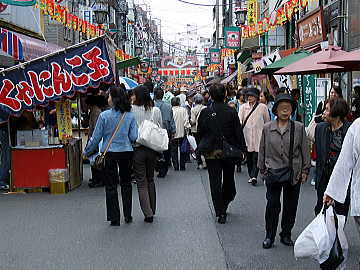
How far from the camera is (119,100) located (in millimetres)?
7691

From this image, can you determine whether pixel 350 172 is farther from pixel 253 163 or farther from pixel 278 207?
pixel 253 163

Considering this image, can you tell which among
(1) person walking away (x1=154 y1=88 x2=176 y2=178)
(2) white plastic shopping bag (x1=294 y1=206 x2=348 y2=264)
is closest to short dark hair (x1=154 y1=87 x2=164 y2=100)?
(1) person walking away (x1=154 y1=88 x2=176 y2=178)

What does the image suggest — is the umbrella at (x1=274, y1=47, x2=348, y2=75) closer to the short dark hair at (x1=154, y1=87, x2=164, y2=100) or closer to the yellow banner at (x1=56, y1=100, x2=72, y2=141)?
the short dark hair at (x1=154, y1=87, x2=164, y2=100)

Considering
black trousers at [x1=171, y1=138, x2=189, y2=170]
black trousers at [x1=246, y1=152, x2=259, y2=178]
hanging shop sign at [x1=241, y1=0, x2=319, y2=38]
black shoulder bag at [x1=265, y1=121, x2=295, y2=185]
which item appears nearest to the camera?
black shoulder bag at [x1=265, y1=121, x2=295, y2=185]

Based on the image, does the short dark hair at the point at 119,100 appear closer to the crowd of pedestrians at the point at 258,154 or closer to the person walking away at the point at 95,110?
the crowd of pedestrians at the point at 258,154

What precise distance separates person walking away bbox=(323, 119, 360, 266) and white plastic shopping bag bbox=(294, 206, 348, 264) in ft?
0.64

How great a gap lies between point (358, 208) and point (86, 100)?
7.59 m

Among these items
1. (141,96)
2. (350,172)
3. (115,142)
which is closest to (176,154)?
(141,96)

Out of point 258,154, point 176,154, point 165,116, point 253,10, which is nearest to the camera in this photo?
point 258,154

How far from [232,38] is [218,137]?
28.4 m

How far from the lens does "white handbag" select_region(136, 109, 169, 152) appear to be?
7.77 m

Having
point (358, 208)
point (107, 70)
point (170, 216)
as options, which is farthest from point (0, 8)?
point (358, 208)

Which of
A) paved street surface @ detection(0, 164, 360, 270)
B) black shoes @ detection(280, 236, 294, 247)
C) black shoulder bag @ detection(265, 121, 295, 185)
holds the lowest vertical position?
paved street surface @ detection(0, 164, 360, 270)

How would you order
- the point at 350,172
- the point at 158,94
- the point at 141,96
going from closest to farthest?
the point at 350,172
the point at 141,96
the point at 158,94
